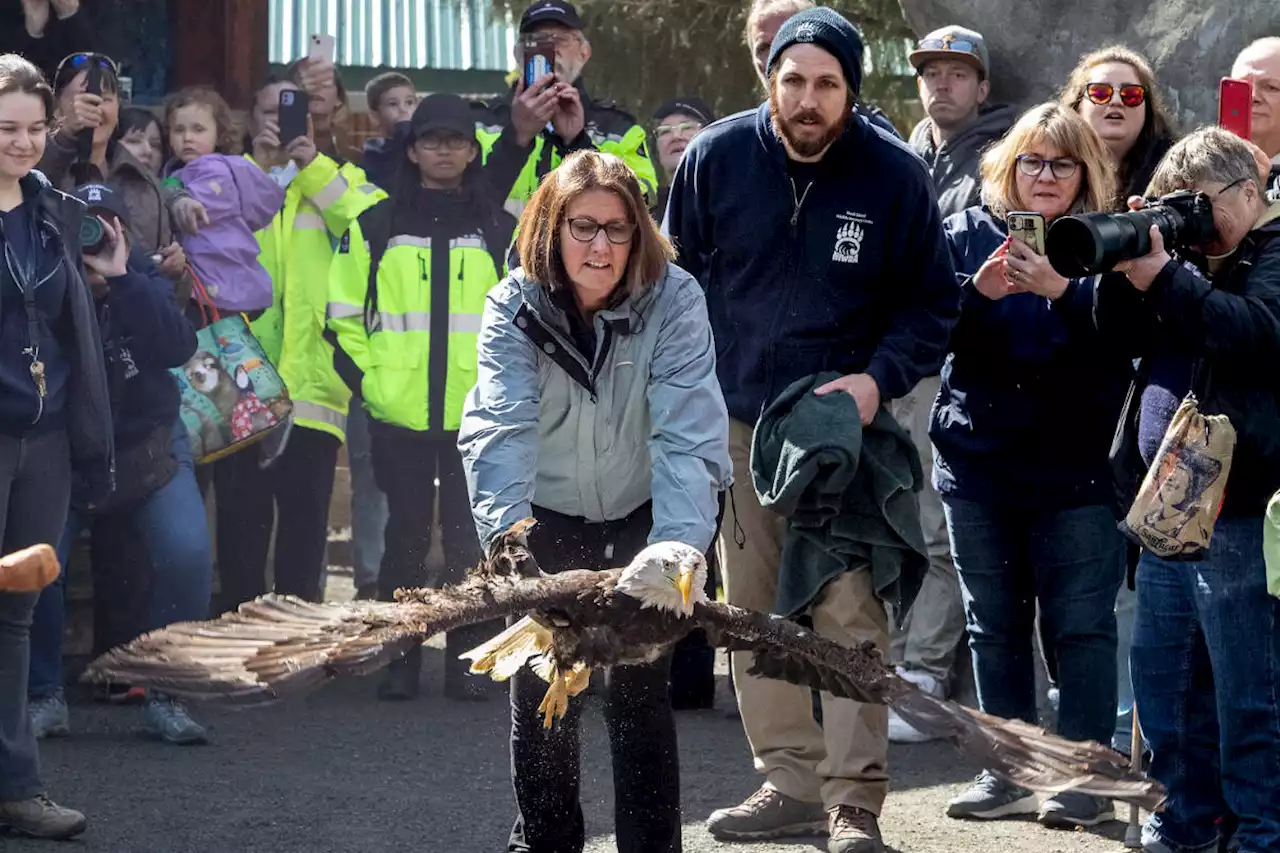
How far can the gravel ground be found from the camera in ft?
18.7

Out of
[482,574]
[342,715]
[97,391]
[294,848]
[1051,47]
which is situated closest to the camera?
[482,574]

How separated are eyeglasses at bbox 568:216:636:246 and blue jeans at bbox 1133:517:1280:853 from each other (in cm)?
182

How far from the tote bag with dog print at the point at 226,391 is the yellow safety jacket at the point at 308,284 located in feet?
0.84

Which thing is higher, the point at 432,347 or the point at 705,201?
the point at 705,201

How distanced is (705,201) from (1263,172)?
1.63 meters

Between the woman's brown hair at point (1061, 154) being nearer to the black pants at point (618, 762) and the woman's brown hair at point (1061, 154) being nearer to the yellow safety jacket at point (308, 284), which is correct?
the black pants at point (618, 762)

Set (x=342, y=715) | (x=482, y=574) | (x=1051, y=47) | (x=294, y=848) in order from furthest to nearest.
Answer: (x=1051, y=47) → (x=342, y=715) → (x=294, y=848) → (x=482, y=574)

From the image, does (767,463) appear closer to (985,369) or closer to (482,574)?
(985,369)

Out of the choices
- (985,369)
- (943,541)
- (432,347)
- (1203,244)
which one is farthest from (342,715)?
(1203,244)

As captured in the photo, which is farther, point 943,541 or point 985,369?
point 943,541

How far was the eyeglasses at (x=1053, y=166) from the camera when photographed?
569cm

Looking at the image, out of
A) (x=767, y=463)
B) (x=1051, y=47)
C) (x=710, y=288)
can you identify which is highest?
(x=1051, y=47)

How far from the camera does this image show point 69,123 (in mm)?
7625

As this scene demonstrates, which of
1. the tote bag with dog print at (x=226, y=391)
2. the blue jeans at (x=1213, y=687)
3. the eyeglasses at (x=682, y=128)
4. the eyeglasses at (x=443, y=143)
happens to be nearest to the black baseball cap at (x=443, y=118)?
the eyeglasses at (x=443, y=143)
